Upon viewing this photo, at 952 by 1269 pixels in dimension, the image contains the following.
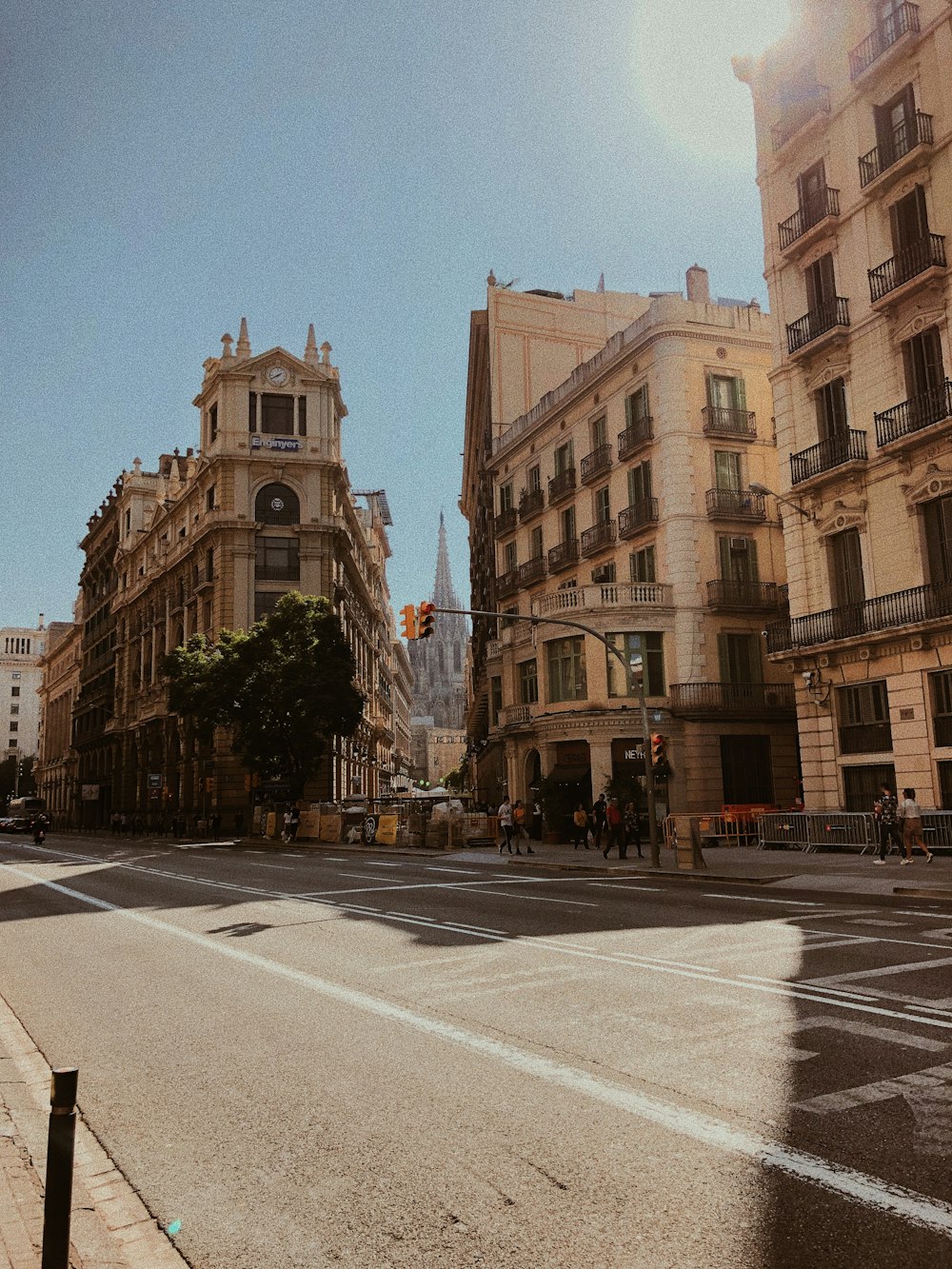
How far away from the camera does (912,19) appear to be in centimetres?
2406

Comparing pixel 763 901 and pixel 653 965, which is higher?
pixel 653 965

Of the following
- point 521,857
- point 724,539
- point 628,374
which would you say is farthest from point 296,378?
point 521,857

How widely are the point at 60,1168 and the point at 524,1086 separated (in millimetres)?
3360

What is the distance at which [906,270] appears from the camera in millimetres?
23984

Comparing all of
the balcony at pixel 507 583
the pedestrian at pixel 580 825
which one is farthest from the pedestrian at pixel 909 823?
the balcony at pixel 507 583

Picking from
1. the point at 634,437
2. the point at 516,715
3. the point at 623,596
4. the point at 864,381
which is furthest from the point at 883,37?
the point at 516,715

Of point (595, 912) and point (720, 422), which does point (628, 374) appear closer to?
point (720, 422)

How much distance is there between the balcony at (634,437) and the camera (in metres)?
34.5

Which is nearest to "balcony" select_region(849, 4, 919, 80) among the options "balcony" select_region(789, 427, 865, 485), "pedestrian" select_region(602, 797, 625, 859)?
"balcony" select_region(789, 427, 865, 485)

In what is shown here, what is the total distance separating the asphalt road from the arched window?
46876 millimetres

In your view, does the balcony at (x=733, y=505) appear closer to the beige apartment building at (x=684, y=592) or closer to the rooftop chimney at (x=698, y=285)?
the beige apartment building at (x=684, y=592)

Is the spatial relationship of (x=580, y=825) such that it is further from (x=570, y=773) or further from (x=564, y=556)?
(x=564, y=556)

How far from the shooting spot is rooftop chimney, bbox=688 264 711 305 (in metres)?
40.0

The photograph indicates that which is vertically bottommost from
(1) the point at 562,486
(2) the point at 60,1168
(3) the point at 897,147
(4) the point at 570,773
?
(2) the point at 60,1168
